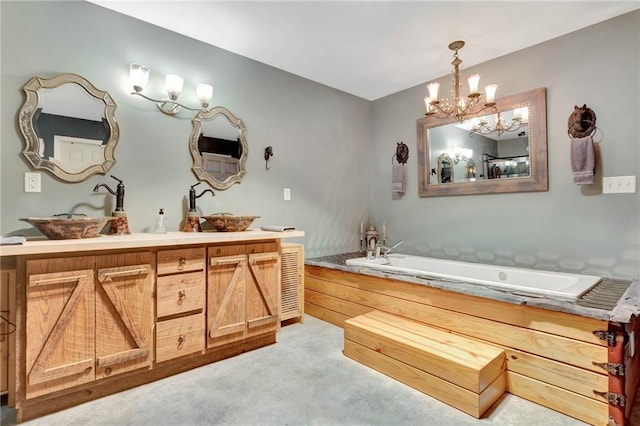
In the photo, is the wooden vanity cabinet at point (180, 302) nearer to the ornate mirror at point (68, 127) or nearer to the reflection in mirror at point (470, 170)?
the ornate mirror at point (68, 127)

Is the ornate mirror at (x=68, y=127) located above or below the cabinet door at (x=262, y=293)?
above

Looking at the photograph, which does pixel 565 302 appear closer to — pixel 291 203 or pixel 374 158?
pixel 291 203

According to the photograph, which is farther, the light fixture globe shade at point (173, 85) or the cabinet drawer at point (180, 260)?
the light fixture globe shade at point (173, 85)

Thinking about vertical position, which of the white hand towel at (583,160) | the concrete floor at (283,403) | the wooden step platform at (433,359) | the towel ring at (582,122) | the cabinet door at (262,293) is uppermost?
the towel ring at (582,122)

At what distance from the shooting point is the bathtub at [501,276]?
193cm

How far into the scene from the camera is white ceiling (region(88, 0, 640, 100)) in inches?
88.2

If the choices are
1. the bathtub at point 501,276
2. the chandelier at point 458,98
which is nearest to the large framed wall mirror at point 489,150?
the chandelier at point 458,98

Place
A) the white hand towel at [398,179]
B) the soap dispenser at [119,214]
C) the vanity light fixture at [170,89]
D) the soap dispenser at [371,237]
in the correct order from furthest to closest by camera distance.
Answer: the soap dispenser at [371,237]
the white hand towel at [398,179]
the vanity light fixture at [170,89]
the soap dispenser at [119,214]

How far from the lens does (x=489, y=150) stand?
303 centimetres

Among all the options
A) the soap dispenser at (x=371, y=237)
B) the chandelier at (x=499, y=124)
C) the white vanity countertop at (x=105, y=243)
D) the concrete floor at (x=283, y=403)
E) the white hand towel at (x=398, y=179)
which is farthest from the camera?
the soap dispenser at (x=371, y=237)

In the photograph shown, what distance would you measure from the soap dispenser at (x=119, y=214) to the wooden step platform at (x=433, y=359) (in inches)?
68.5

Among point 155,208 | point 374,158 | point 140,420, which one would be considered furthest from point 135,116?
point 374,158

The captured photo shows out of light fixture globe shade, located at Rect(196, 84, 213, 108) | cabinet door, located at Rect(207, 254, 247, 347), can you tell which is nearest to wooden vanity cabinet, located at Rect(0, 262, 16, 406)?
cabinet door, located at Rect(207, 254, 247, 347)

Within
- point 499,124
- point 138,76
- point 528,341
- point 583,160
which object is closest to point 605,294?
point 528,341
